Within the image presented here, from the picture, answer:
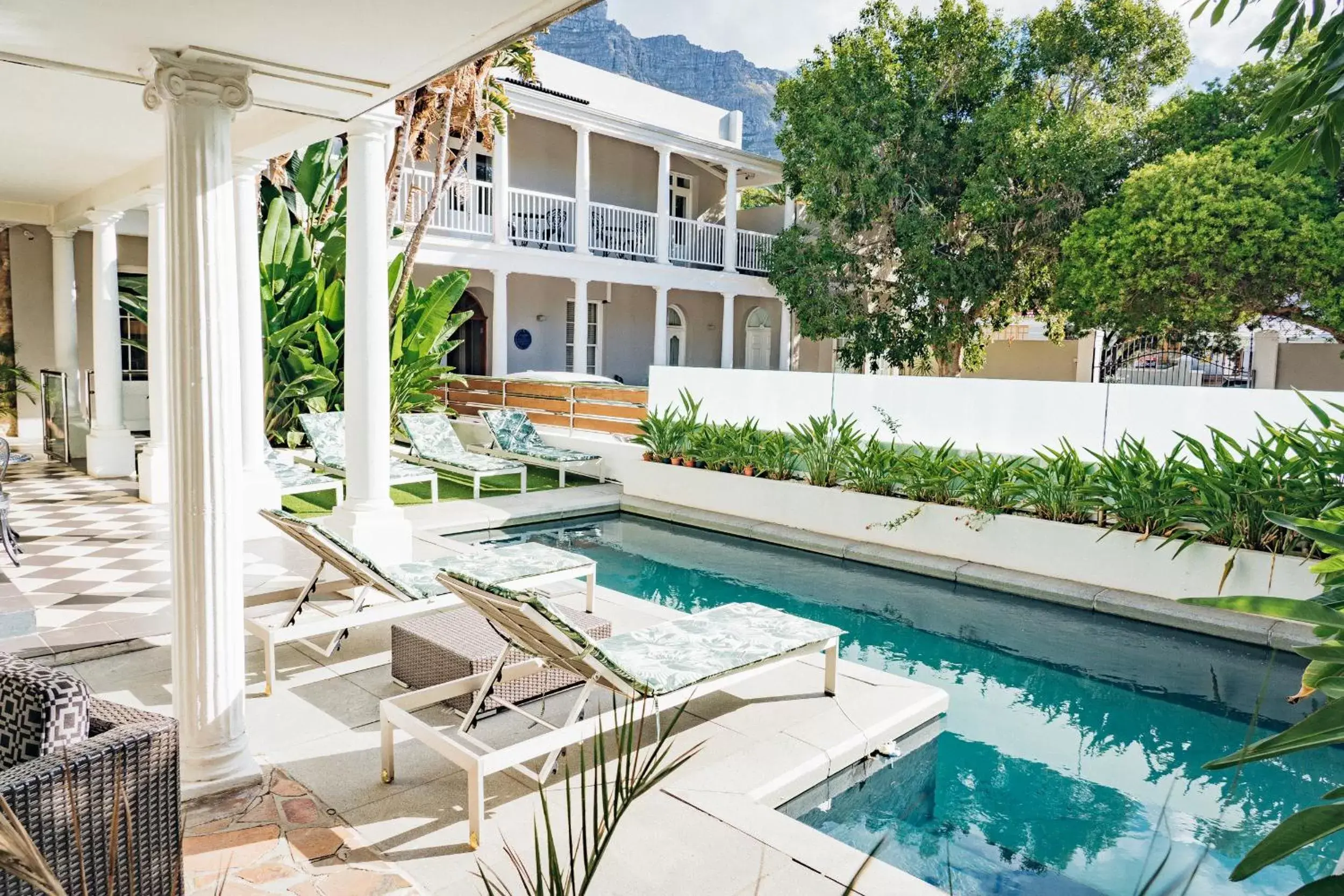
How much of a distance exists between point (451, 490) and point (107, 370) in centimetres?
424

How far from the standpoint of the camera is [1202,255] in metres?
16.7

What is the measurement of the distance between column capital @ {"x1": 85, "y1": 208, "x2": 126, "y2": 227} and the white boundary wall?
642 centimetres

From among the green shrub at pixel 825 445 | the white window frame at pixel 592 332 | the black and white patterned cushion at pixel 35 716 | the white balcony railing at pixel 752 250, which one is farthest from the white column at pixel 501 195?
the black and white patterned cushion at pixel 35 716

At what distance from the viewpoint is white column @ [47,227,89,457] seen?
11750 millimetres

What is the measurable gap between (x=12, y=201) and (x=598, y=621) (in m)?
10.4

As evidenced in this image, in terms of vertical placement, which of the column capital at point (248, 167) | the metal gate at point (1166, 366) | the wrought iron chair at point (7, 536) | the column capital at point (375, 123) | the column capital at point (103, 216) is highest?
the column capital at point (375, 123)

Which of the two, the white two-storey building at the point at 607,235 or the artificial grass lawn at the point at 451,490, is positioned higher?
the white two-storey building at the point at 607,235

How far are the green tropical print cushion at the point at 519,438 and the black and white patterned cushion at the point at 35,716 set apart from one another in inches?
371

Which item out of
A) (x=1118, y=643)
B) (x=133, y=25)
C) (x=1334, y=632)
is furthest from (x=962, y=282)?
(x=1334, y=632)

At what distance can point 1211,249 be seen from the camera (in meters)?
16.6

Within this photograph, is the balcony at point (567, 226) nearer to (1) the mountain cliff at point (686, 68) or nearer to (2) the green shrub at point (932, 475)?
(2) the green shrub at point (932, 475)

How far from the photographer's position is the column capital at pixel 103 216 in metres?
9.95

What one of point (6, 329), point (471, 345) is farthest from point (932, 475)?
point (471, 345)

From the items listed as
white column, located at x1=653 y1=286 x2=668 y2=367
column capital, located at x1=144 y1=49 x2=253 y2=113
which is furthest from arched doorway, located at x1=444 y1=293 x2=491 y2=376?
column capital, located at x1=144 y1=49 x2=253 y2=113
